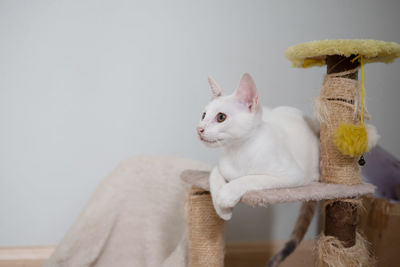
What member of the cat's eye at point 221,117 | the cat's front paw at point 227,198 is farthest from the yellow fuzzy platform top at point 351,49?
the cat's front paw at point 227,198

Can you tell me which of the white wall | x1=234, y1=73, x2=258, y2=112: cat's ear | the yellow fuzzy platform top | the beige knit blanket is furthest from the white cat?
the white wall

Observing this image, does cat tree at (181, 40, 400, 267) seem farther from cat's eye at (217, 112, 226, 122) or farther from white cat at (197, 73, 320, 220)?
cat's eye at (217, 112, 226, 122)

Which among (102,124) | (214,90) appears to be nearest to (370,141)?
(214,90)

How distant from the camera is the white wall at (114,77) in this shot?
1.60 metres

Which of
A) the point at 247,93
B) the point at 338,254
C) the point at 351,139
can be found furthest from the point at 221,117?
the point at 338,254

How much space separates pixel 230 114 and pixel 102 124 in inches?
34.0

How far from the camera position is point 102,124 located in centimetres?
166

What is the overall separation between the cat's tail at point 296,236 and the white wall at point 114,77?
442 mm

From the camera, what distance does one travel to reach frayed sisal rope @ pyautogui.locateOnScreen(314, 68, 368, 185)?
1.10m

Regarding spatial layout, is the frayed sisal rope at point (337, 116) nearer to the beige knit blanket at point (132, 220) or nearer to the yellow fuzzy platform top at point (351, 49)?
the yellow fuzzy platform top at point (351, 49)

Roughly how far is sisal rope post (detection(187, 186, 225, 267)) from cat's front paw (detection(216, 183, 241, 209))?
10.4 inches

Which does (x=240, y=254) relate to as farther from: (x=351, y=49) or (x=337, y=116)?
(x=351, y=49)

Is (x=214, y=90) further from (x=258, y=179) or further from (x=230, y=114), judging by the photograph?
(x=258, y=179)

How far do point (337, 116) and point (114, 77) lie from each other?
0.99 meters
